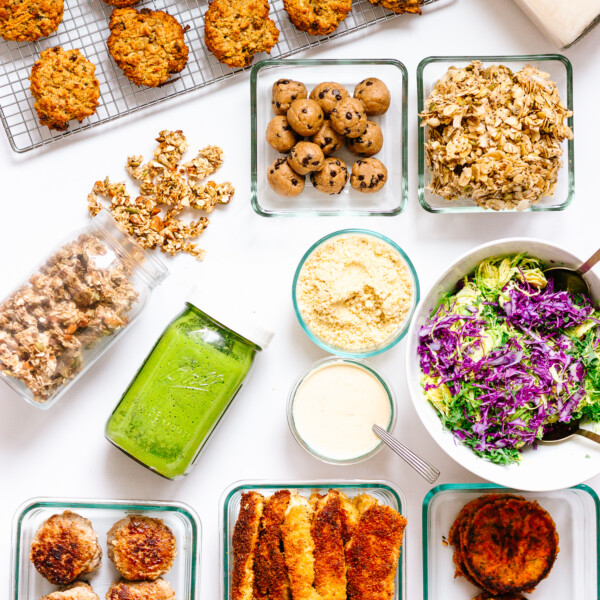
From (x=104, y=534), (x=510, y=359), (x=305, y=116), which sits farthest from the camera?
(x=104, y=534)

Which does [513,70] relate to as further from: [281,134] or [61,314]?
[61,314]

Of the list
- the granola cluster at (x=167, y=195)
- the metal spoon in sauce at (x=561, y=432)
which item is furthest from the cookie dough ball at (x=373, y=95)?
the metal spoon in sauce at (x=561, y=432)

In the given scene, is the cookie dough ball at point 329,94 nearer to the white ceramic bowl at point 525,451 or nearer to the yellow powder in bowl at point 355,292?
the yellow powder in bowl at point 355,292

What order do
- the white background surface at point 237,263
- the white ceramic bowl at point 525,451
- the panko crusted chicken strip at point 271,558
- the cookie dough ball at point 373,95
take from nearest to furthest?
the white ceramic bowl at point 525,451 < the panko crusted chicken strip at point 271,558 < the cookie dough ball at point 373,95 < the white background surface at point 237,263

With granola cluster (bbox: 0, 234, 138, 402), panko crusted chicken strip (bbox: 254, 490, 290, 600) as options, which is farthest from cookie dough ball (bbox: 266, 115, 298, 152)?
panko crusted chicken strip (bbox: 254, 490, 290, 600)

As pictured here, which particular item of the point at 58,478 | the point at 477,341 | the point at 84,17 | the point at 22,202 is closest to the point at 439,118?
the point at 477,341

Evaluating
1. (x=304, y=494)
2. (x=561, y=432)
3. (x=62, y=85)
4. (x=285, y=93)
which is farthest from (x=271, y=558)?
(x=62, y=85)
